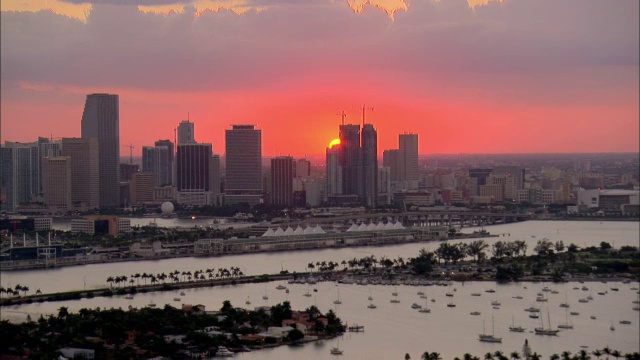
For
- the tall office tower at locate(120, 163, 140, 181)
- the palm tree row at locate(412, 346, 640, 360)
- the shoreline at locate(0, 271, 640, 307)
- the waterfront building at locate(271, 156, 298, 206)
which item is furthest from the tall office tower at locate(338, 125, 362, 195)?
the palm tree row at locate(412, 346, 640, 360)

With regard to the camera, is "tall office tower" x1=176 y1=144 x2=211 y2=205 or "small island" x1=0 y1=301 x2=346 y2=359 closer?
"small island" x1=0 y1=301 x2=346 y2=359

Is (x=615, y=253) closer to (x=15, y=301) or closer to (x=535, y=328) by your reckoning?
(x=535, y=328)

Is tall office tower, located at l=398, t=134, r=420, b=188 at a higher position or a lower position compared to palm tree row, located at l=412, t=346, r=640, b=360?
higher

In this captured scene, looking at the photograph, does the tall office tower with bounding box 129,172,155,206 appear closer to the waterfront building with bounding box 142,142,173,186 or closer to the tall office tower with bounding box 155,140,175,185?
the tall office tower with bounding box 155,140,175,185

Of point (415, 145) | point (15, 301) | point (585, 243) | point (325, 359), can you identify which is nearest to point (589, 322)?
point (325, 359)

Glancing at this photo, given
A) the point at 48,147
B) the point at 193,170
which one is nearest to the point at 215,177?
the point at 193,170

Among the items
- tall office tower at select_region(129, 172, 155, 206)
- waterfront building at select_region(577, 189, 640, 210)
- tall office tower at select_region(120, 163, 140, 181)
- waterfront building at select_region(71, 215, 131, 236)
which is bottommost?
waterfront building at select_region(71, 215, 131, 236)

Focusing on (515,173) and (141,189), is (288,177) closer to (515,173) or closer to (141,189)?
(141,189)
